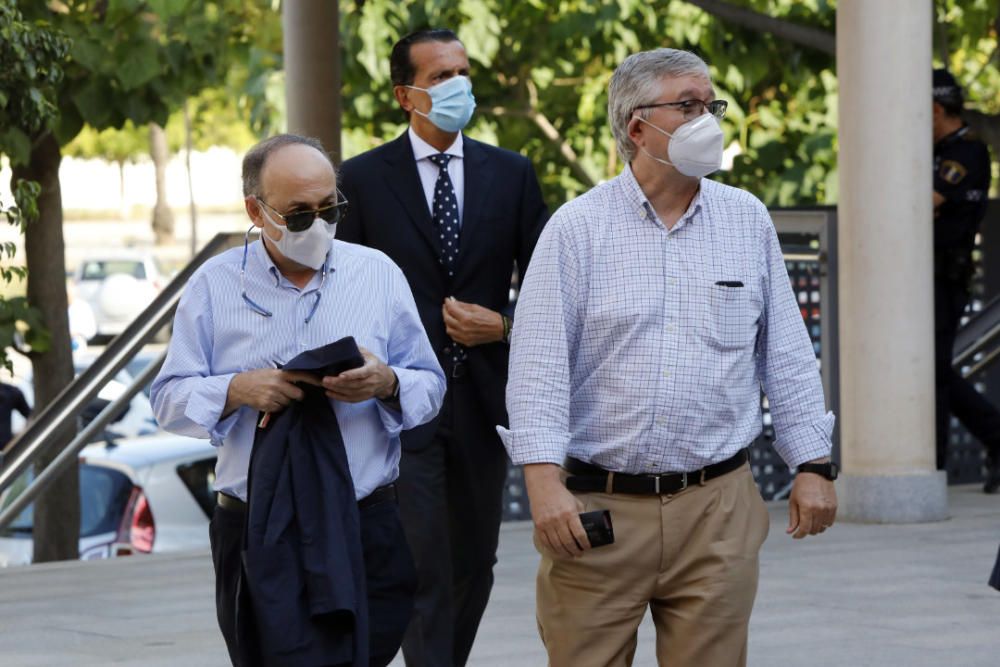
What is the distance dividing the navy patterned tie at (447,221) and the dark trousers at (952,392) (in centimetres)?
531

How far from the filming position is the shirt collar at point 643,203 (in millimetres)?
4211

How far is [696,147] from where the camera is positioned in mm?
4160

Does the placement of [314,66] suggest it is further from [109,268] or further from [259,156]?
[109,268]

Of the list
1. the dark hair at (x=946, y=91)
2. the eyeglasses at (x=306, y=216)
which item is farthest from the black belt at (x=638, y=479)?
the dark hair at (x=946, y=91)

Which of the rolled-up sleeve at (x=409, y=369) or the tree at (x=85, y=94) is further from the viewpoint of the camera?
the tree at (x=85, y=94)

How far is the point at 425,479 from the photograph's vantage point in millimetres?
5402

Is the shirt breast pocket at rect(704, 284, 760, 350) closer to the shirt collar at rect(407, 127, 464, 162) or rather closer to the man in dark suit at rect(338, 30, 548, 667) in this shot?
the man in dark suit at rect(338, 30, 548, 667)

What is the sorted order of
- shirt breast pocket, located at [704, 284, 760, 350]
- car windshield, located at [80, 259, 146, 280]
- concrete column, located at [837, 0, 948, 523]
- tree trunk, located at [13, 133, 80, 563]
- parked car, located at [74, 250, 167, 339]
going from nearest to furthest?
1. shirt breast pocket, located at [704, 284, 760, 350]
2. concrete column, located at [837, 0, 948, 523]
3. tree trunk, located at [13, 133, 80, 563]
4. parked car, located at [74, 250, 167, 339]
5. car windshield, located at [80, 259, 146, 280]

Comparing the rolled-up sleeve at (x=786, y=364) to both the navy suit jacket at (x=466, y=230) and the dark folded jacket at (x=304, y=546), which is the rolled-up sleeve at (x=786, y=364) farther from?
the navy suit jacket at (x=466, y=230)

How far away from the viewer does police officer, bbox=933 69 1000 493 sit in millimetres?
10188

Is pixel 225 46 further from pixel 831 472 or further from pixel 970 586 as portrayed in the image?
pixel 831 472

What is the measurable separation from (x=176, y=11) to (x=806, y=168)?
663 cm

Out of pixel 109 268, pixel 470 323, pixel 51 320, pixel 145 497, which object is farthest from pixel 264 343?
pixel 109 268

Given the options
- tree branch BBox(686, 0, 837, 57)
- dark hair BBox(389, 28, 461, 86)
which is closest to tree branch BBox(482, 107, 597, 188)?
tree branch BBox(686, 0, 837, 57)
